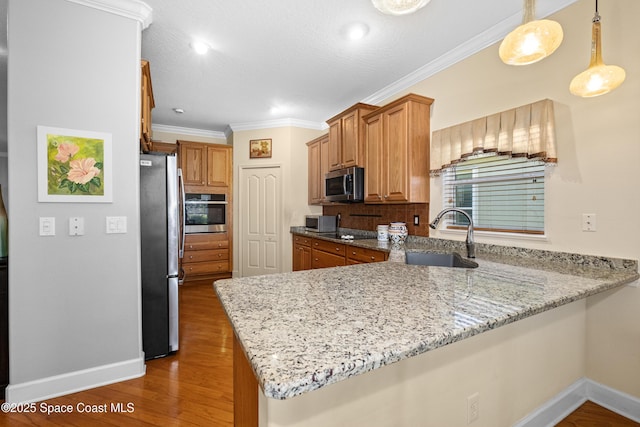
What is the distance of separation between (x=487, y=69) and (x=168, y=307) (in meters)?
3.25

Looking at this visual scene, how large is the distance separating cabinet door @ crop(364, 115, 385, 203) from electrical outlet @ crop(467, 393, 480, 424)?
6.94 feet

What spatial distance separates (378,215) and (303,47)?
80.0 inches

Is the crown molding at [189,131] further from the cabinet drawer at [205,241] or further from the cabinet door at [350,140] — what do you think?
Result: the cabinet door at [350,140]

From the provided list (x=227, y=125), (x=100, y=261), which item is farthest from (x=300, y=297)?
(x=227, y=125)

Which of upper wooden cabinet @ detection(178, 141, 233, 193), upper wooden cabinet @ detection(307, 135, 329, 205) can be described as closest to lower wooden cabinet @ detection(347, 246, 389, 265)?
upper wooden cabinet @ detection(307, 135, 329, 205)

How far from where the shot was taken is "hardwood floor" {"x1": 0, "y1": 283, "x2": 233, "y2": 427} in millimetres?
1672

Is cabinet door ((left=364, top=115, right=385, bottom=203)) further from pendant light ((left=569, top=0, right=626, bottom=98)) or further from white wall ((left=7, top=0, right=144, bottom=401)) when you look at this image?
white wall ((left=7, top=0, right=144, bottom=401))

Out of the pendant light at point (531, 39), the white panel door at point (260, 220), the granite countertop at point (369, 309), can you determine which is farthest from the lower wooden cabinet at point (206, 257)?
the pendant light at point (531, 39)

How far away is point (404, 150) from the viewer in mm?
2871

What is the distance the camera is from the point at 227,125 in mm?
4953

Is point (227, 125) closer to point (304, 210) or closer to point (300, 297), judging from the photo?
point (304, 210)

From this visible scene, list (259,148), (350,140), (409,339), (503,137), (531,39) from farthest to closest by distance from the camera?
1. (259,148)
2. (350,140)
3. (503,137)
4. (531,39)
5. (409,339)

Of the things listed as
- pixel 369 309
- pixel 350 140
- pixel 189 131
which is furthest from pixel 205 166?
pixel 369 309

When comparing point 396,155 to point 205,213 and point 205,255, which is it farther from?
point 205,255
